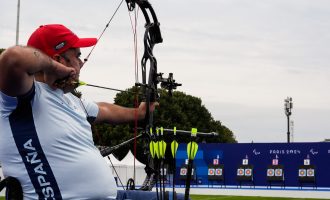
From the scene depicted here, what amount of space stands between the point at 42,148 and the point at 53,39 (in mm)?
454

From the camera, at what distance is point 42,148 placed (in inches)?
88.5

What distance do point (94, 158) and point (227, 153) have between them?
858 inches

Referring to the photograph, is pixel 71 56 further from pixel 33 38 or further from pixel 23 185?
pixel 23 185

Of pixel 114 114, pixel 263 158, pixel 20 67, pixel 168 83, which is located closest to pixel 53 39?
pixel 20 67

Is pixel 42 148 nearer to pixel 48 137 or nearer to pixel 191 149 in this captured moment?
pixel 48 137

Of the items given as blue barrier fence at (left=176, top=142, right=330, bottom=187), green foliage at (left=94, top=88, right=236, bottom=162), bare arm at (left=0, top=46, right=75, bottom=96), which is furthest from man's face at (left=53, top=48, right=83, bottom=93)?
green foliage at (left=94, top=88, right=236, bottom=162)

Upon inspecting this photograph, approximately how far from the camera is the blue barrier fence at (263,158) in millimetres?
22141

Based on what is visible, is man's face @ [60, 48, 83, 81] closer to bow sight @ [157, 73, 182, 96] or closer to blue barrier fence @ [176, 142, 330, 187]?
bow sight @ [157, 73, 182, 96]

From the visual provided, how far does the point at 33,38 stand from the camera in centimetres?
241

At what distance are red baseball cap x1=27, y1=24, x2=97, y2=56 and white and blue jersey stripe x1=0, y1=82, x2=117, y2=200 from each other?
0.16 m

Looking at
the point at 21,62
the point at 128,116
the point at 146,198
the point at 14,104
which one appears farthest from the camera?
the point at 146,198

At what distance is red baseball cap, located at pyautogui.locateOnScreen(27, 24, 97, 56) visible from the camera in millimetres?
2389

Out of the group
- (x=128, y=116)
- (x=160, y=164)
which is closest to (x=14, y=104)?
(x=128, y=116)

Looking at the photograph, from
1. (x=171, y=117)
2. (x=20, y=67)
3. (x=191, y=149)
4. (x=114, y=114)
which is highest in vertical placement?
(x=171, y=117)
